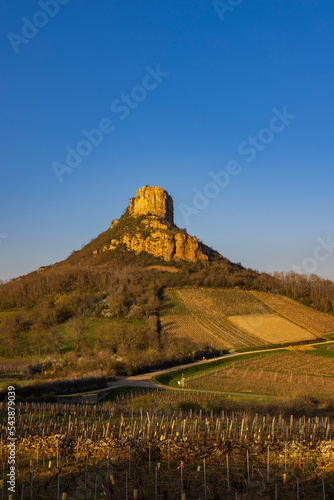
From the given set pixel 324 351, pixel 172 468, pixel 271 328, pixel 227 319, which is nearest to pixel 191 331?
pixel 227 319

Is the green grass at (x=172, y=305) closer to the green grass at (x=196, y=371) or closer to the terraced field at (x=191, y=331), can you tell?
the terraced field at (x=191, y=331)

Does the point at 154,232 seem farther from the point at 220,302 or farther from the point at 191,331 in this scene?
the point at 191,331

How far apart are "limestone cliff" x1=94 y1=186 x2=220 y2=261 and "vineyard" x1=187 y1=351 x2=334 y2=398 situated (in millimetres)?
61978

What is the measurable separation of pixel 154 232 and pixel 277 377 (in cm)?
8227

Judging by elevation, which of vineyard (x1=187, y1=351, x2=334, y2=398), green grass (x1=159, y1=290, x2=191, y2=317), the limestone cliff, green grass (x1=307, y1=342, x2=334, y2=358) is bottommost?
vineyard (x1=187, y1=351, x2=334, y2=398)

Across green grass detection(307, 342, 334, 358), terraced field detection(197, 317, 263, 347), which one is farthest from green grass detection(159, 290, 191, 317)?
green grass detection(307, 342, 334, 358)

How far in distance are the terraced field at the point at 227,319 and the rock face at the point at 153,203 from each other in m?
57.2

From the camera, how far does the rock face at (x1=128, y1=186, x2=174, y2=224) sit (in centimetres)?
13938

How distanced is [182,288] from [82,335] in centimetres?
3320

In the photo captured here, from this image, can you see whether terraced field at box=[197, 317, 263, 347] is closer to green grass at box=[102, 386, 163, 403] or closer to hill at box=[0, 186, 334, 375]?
hill at box=[0, 186, 334, 375]

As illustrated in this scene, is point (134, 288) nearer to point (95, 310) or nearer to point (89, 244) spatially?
point (95, 310)

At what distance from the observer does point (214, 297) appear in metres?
82.4

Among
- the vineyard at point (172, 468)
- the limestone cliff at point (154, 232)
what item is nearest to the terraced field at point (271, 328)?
the limestone cliff at point (154, 232)

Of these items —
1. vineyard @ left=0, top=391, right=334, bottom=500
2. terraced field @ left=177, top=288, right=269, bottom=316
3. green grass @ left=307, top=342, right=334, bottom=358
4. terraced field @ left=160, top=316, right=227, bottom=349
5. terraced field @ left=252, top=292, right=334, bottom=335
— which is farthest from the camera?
terraced field @ left=177, top=288, right=269, bottom=316
